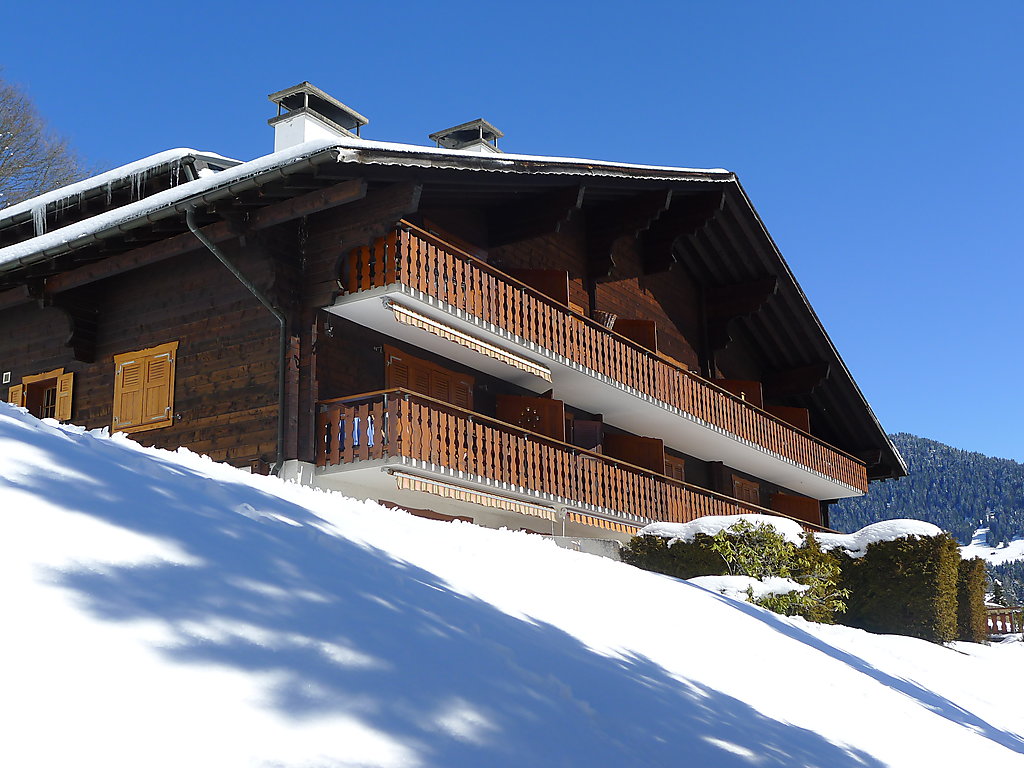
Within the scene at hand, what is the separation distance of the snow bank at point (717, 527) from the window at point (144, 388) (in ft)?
23.6

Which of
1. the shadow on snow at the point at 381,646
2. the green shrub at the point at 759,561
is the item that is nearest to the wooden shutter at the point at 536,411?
the green shrub at the point at 759,561

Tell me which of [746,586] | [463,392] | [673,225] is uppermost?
[673,225]

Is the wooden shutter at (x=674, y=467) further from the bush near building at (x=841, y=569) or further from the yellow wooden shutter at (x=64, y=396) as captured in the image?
the yellow wooden shutter at (x=64, y=396)

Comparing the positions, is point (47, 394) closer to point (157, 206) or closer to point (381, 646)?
point (157, 206)

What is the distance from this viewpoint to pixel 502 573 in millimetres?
6738

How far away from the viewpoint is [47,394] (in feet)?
55.2

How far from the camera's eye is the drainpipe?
13758mm

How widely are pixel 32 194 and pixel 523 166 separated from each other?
18645mm

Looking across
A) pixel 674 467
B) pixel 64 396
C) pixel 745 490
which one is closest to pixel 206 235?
pixel 64 396

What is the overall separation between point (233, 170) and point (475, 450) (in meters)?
4.85

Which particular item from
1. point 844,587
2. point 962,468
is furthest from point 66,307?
point 962,468

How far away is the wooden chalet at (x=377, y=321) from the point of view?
13.8 meters

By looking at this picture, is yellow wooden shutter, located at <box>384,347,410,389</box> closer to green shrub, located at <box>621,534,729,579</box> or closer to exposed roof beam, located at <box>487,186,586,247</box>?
exposed roof beam, located at <box>487,186,586,247</box>

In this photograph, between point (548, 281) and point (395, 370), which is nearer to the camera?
point (395, 370)
